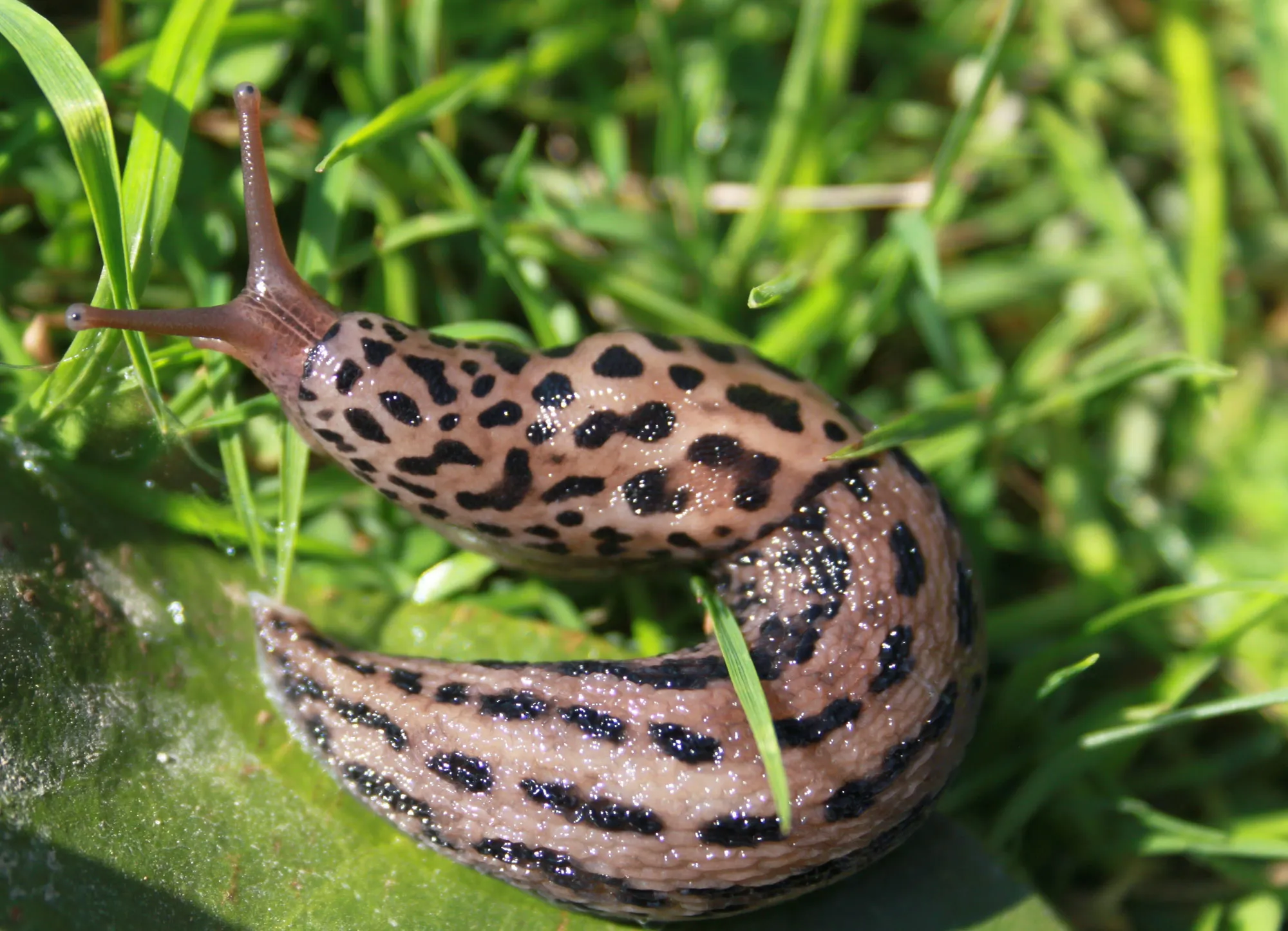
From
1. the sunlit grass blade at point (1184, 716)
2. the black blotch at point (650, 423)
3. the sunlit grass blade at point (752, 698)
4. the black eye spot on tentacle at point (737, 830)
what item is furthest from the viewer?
the sunlit grass blade at point (1184, 716)

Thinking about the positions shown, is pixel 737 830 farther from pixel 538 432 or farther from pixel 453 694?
pixel 538 432

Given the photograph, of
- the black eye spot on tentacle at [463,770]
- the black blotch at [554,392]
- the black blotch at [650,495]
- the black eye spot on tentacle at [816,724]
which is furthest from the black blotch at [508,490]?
the black eye spot on tentacle at [816,724]

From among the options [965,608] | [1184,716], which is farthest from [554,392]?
[1184,716]

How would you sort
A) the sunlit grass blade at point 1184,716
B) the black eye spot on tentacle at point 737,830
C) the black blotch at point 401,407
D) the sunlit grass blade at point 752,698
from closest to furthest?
the sunlit grass blade at point 752,698 → the black eye spot on tentacle at point 737,830 → the black blotch at point 401,407 → the sunlit grass blade at point 1184,716

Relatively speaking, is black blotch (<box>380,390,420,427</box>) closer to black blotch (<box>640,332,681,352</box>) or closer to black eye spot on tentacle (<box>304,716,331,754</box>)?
black blotch (<box>640,332,681,352</box>)

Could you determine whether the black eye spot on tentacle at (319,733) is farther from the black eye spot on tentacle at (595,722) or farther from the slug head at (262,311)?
the slug head at (262,311)

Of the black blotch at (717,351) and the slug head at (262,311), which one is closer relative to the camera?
the slug head at (262,311)

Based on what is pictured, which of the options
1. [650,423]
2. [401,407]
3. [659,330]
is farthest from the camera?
[659,330]
